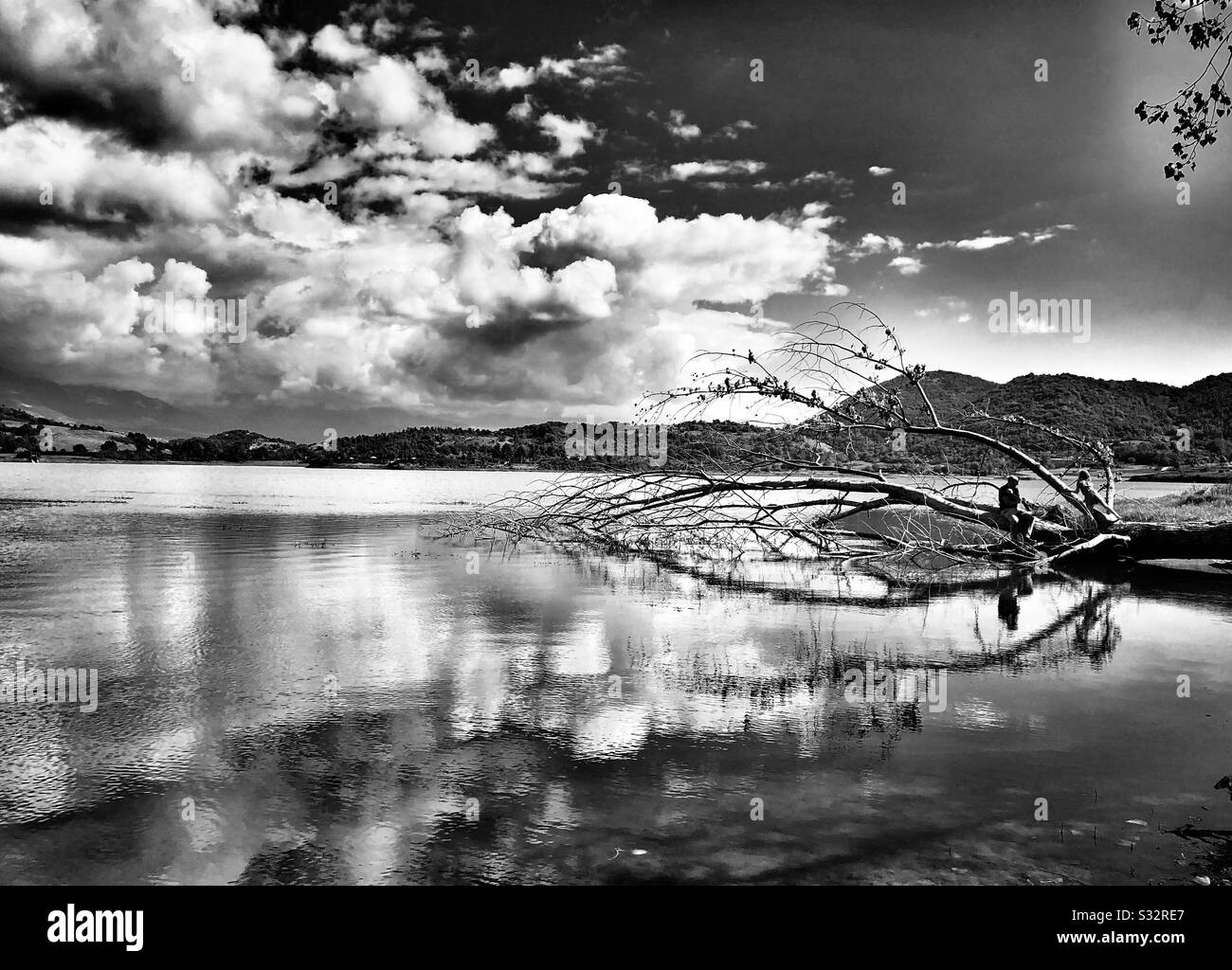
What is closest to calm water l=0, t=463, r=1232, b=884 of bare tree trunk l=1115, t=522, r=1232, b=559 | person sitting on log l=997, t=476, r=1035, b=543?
person sitting on log l=997, t=476, r=1035, b=543

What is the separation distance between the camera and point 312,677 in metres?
8.01

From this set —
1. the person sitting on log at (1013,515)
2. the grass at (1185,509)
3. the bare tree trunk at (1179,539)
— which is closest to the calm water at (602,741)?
the person sitting on log at (1013,515)

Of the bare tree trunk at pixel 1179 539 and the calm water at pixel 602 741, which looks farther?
the bare tree trunk at pixel 1179 539

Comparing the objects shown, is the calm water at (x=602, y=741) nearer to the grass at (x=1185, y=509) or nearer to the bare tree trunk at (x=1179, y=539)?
the bare tree trunk at (x=1179, y=539)

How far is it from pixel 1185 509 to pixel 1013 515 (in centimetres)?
1187

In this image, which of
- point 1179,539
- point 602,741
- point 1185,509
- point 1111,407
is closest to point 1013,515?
point 1179,539

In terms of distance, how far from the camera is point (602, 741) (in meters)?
6.14

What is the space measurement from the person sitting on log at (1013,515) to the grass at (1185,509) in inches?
185

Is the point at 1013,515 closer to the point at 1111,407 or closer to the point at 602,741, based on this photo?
the point at 602,741

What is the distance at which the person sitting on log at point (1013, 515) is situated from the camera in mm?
16766

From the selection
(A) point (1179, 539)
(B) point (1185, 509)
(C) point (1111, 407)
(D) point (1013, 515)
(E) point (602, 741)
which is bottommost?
(E) point (602, 741)

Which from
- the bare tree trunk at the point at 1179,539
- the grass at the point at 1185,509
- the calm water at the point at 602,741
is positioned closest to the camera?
the calm water at the point at 602,741

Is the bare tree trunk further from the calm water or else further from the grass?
the calm water
